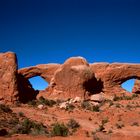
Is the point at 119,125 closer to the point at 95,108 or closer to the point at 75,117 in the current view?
the point at 75,117

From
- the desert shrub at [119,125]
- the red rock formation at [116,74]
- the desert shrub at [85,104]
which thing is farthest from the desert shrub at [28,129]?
the red rock formation at [116,74]

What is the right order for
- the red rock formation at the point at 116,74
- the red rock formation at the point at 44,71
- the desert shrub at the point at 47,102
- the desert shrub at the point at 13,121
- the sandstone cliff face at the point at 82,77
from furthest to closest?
the red rock formation at the point at 44,71 < the red rock formation at the point at 116,74 < the sandstone cliff face at the point at 82,77 < the desert shrub at the point at 47,102 < the desert shrub at the point at 13,121

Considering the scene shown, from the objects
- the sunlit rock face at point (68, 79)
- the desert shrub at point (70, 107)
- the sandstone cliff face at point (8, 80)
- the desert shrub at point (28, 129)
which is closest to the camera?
the desert shrub at point (28, 129)

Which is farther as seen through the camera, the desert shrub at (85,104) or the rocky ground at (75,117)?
the desert shrub at (85,104)

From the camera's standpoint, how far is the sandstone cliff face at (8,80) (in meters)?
27.6

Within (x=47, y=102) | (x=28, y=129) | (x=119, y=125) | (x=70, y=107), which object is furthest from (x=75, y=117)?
(x=28, y=129)

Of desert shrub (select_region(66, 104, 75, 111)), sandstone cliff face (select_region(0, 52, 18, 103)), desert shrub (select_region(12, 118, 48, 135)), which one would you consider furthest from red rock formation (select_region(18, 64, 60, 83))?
desert shrub (select_region(12, 118, 48, 135))

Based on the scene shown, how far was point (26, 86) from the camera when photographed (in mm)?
34281

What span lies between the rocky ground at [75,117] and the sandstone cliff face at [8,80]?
114 cm

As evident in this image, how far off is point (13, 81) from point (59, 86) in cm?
576

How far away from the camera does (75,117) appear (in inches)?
968

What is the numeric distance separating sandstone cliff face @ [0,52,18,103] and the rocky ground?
114 centimetres

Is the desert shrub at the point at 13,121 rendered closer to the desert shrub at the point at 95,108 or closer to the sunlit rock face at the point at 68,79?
the sunlit rock face at the point at 68,79

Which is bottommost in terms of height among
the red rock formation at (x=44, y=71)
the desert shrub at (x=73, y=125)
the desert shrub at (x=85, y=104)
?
the desert shrub at (x=73, y=125)
